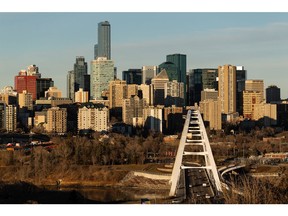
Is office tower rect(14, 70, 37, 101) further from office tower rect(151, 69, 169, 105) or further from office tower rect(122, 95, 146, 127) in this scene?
office tower rect(122, 95, 146, 127)

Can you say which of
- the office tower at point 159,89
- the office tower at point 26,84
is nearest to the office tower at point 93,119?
the office tower at point 159,89

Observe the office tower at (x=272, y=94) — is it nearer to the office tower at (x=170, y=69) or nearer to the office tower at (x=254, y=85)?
the office tower at (x=254, y=85)

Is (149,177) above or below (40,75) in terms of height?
below

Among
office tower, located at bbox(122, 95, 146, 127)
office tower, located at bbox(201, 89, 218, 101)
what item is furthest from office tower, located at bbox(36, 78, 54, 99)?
office tower, located at bbox(122, 95, 146, 127)

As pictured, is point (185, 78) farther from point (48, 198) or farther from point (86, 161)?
point (48, 198)

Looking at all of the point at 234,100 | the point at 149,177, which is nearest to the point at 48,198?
the point at 149,177

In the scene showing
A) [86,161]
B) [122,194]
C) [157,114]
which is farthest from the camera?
[157,114]

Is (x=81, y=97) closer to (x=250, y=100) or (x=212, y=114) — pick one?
(x=250, y=100)

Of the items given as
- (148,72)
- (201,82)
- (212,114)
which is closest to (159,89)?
(201,82)
